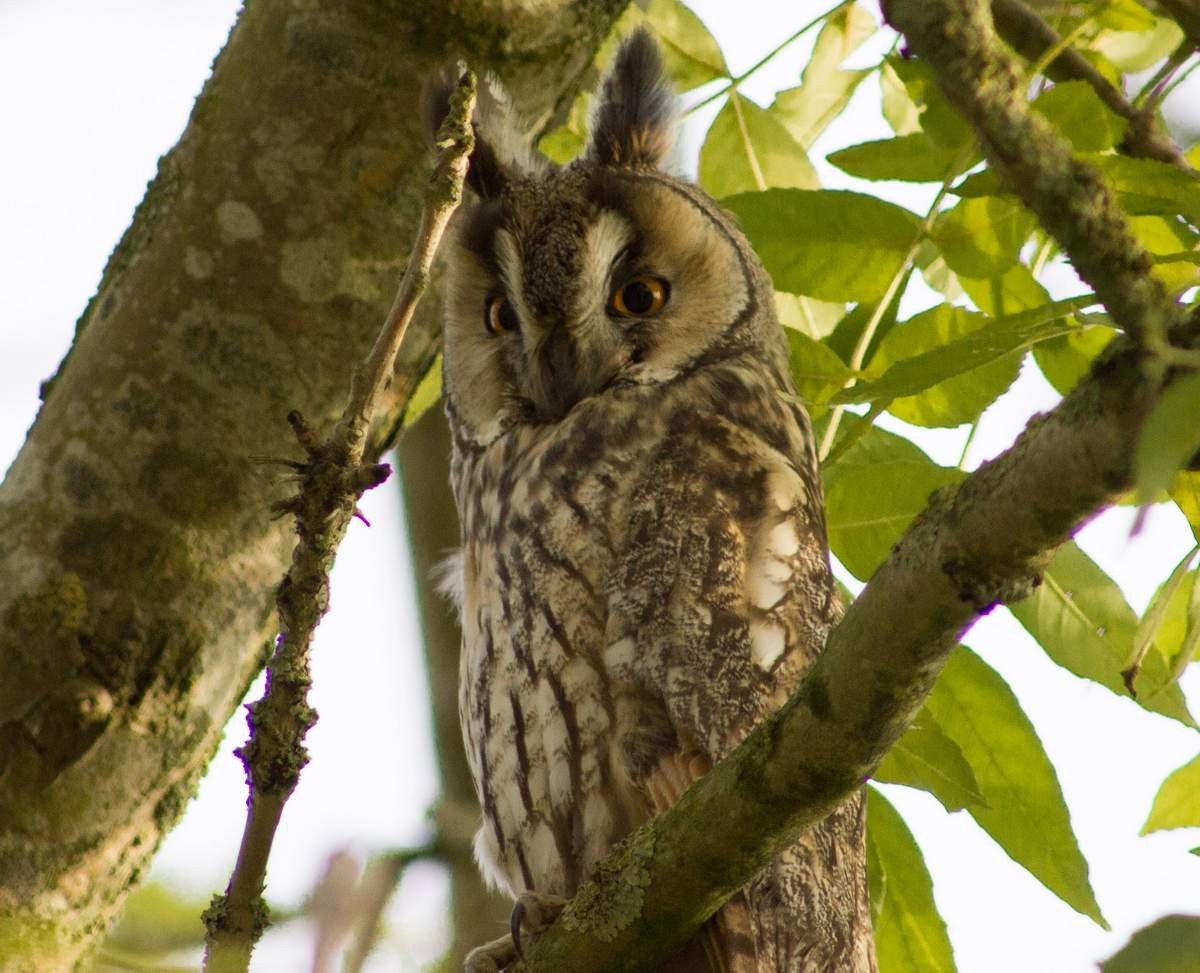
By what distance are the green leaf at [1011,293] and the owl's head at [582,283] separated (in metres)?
0.46

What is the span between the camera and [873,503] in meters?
2.13

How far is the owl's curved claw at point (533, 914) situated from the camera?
6.73 ft

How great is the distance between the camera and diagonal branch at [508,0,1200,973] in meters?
1.05

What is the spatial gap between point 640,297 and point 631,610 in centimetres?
70

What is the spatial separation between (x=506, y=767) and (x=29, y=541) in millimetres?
800

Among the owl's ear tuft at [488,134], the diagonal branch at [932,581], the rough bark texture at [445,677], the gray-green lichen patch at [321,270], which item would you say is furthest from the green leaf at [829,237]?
the rough bark texture at [445,677]

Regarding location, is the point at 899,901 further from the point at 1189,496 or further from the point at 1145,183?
the point at 1145,183

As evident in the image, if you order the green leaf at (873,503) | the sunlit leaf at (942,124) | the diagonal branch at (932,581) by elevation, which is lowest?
the diagonal branch at (932,581)

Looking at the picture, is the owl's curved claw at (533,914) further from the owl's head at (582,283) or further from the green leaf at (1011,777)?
the owl's head at (582,283)

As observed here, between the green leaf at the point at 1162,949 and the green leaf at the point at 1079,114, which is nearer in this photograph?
the green leaf at the point at 1162,949

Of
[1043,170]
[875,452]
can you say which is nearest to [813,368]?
[875,452]

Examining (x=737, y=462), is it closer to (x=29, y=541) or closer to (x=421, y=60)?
(x=421, y=60)

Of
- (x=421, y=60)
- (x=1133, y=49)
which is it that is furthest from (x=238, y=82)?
(x=1133, y=49)

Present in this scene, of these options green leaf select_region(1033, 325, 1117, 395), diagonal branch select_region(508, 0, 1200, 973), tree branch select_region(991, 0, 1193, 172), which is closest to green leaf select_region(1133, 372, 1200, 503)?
diagonal branch select_region(508, 0, 1200, 973)
